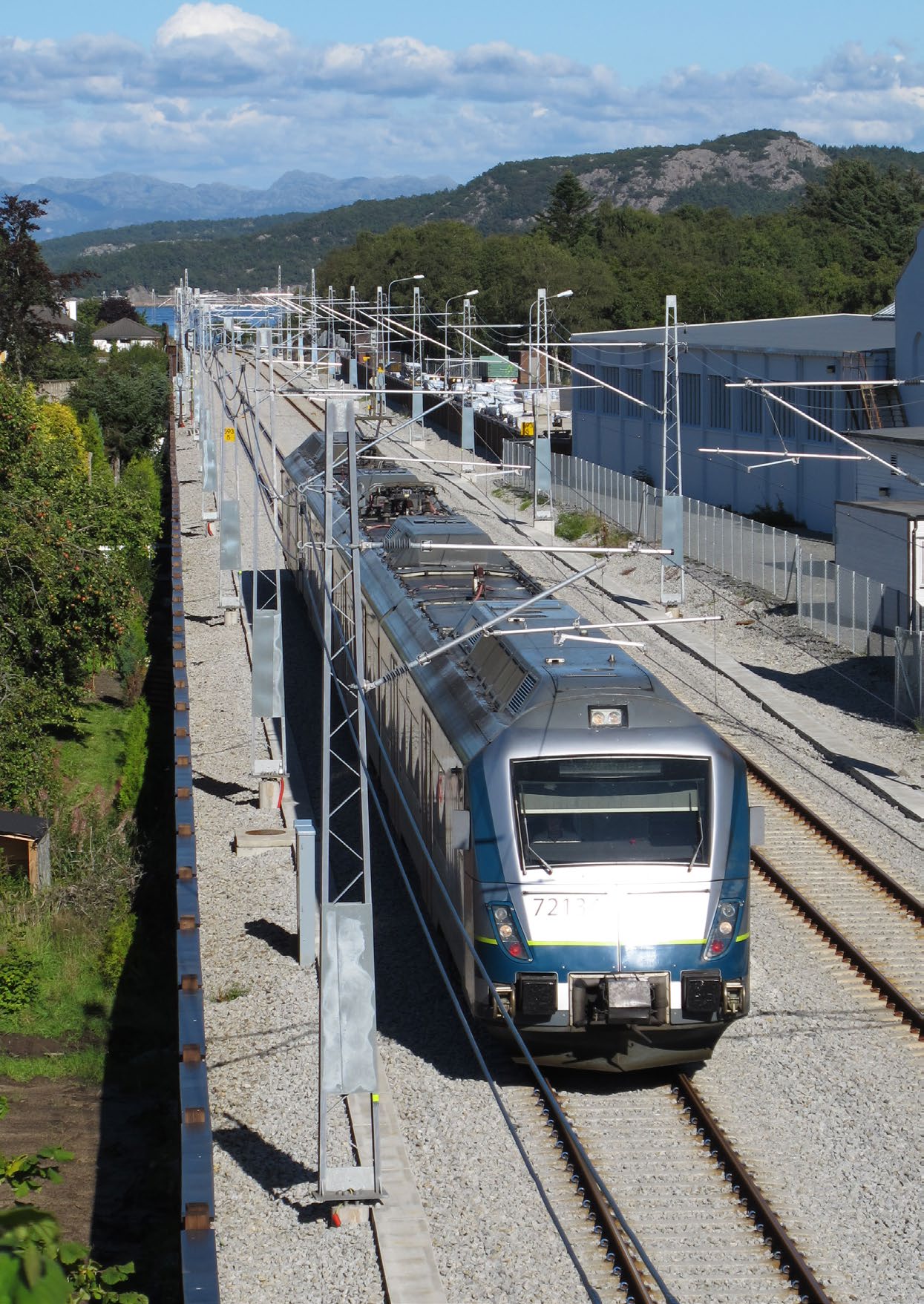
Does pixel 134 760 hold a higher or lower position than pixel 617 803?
lower

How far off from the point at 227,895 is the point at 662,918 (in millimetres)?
7597

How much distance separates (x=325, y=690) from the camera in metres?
12.9

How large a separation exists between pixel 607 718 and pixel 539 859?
4.40ft

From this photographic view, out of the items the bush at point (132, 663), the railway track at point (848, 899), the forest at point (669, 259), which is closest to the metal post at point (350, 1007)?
the railway track at point (848, 899)

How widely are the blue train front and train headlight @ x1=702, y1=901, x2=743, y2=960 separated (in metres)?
0.01

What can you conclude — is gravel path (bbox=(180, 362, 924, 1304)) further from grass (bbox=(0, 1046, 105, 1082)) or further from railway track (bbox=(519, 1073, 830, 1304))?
grass (bbox=(0, 1046, 105, 1082))

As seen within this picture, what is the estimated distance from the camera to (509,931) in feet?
40.9

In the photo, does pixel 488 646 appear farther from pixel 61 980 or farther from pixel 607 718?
pixel 61 980

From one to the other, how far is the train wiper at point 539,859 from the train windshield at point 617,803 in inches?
1.1

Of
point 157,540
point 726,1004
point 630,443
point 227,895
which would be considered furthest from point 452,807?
point 630,443

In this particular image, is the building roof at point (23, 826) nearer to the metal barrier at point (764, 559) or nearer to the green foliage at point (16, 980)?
the green foliage at point (16, 980)

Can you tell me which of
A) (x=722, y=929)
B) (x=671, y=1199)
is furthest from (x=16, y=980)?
(x=671, y=1199)

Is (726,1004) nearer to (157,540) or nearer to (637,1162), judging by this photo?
(637,1162)

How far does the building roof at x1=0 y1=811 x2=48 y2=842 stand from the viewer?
77.3ft
